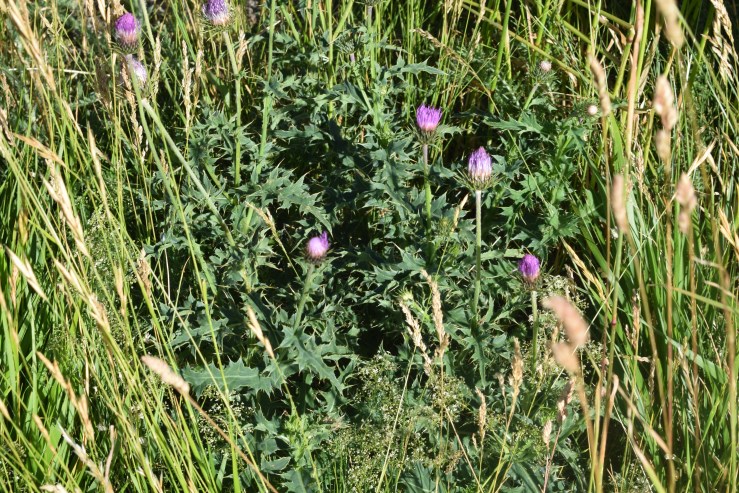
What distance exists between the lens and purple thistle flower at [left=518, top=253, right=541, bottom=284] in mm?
1819

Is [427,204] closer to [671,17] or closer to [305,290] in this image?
[305,290]

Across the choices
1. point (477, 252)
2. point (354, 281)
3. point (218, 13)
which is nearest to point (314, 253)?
point (477, 252)

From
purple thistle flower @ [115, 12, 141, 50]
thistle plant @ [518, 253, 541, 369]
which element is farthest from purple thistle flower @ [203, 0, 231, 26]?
thistle plant @ [518, 253, 541, 369]

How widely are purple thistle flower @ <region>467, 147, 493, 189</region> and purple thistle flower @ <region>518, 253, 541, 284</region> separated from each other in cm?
21

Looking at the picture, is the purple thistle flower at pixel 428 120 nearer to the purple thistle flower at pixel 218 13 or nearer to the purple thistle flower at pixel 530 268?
the purple thistle flower at pixel 530 268

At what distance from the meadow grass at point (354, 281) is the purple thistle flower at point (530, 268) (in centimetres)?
9

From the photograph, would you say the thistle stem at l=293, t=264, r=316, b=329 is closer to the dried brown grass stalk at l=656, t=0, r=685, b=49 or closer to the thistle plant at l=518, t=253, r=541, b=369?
the thistle plant at l=518, t=253, r=541, b=369

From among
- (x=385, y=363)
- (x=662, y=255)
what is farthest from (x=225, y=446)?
(x=662, y=255)

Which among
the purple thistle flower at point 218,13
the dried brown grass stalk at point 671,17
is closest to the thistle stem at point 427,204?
the purple thistle flower at point 218,13

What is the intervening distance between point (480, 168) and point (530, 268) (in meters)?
0.27

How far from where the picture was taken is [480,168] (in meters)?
1.89

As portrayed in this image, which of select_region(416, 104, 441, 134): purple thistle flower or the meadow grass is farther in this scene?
select_region(416, 104, 441, 134): purple thistle flower

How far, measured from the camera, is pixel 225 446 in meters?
1.84

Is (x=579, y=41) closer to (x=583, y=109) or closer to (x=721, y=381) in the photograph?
(x=583, y=109)
